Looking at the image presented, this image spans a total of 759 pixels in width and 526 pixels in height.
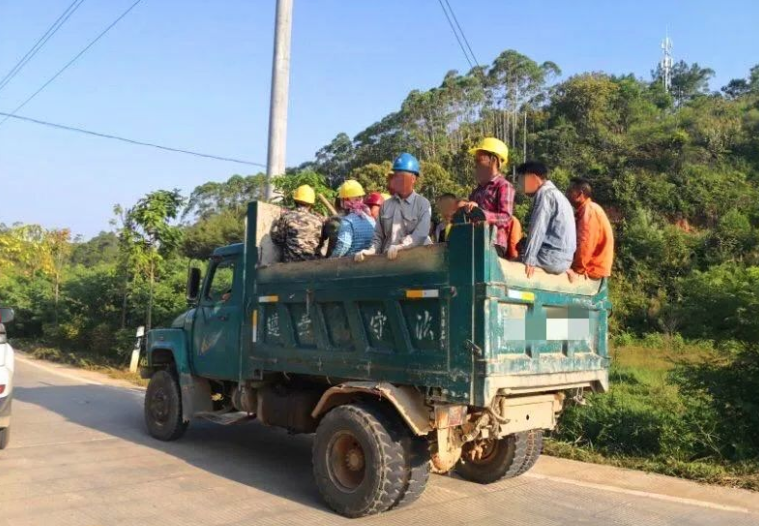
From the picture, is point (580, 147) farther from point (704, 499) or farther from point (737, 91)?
point (704, 499)

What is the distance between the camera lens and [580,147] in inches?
1700

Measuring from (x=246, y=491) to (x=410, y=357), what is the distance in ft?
6.78

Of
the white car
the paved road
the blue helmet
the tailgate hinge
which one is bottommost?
the paved road

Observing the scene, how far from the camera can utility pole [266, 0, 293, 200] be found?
11.6 meters

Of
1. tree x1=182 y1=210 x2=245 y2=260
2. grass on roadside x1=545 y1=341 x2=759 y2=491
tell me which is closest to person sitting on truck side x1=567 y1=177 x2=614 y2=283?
grass on roadside x1=545 y1=341 x2=759 y2=491

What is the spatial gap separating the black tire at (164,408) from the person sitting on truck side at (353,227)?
2.92m

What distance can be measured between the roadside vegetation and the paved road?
41.8 inches

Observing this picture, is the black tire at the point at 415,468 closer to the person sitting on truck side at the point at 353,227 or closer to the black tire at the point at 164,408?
the person sitting on truck side at the point at 353,227

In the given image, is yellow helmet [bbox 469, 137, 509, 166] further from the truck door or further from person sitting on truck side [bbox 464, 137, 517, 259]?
the truck door

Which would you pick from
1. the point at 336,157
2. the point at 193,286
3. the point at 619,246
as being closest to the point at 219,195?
the point at 336,157

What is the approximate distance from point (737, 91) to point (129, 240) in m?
66.6

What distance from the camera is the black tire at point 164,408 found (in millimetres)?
7551

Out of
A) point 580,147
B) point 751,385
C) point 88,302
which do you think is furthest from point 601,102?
point 751,385

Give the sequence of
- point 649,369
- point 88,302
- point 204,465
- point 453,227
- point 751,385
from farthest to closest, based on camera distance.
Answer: point 88,302 < point 649,369 < point 751,385 < point 204,465 < point 453,227
